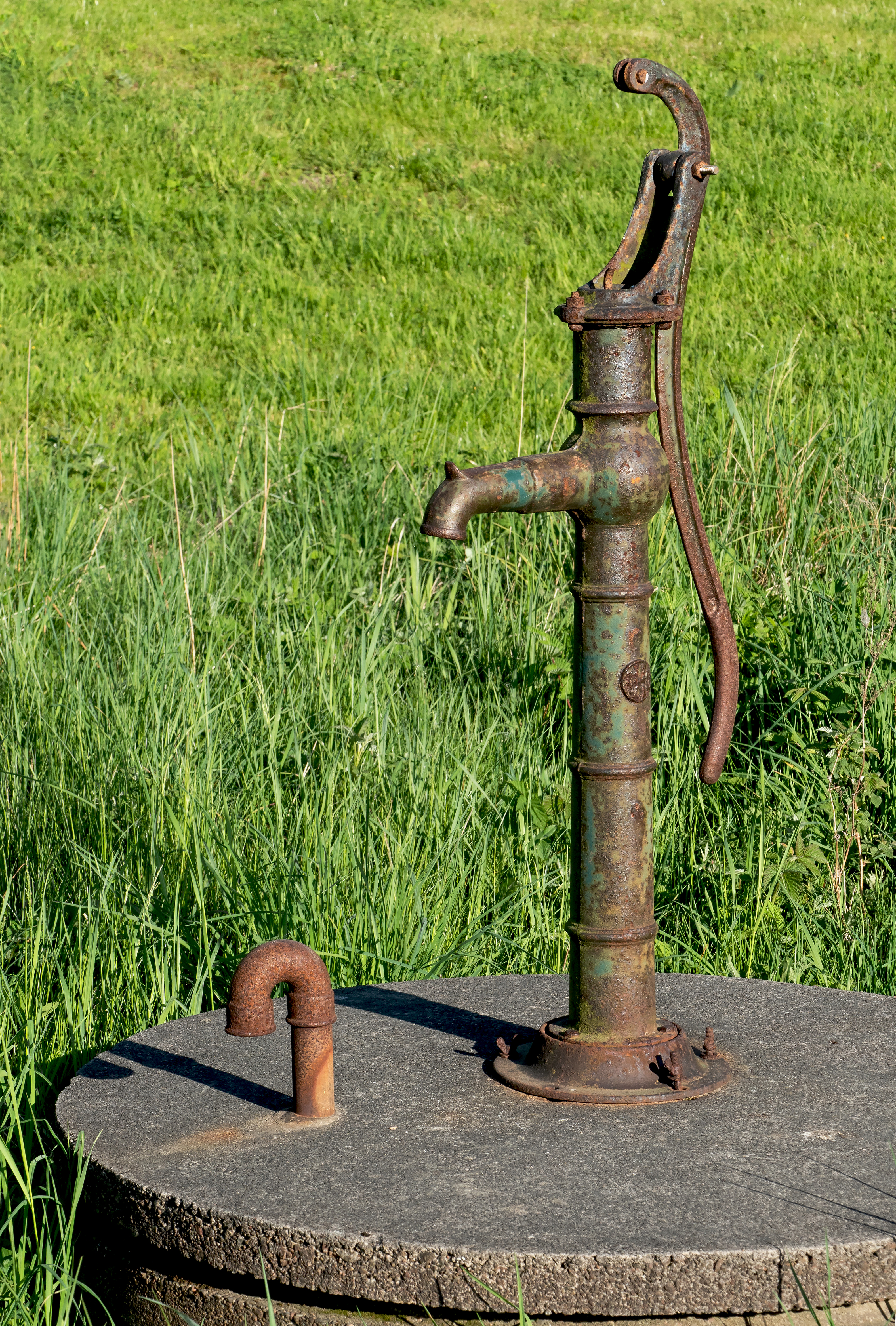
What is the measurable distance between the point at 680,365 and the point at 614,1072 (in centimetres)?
86

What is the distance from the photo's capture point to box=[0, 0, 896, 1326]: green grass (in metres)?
2.69

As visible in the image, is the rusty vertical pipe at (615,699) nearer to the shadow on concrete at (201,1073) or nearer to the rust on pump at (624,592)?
the rust on pump at (624,592)

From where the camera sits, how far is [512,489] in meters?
1.67

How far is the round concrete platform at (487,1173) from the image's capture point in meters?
1.47

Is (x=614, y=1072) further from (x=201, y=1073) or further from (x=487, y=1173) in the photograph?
(x=201, y=1073)

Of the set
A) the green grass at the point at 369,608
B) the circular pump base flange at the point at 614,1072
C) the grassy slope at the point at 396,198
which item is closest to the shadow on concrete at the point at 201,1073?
the green grass at the point at 369,608

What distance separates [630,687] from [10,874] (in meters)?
1.64

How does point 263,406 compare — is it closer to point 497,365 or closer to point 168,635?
point 497,365

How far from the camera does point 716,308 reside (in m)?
7.52

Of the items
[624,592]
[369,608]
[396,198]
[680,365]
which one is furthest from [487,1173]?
[396,198]

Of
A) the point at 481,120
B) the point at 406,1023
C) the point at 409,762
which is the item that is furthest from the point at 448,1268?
the point at 481,120

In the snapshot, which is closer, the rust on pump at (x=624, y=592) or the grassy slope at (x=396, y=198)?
the rust on pump at (x=624, y=592)

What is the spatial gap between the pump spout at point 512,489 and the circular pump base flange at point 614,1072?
0.65 m

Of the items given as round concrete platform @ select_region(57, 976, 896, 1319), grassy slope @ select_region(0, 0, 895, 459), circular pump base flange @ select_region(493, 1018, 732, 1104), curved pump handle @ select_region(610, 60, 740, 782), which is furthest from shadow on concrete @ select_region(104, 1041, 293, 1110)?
grassy slope @ select_region(0, 0, 895, 459)
